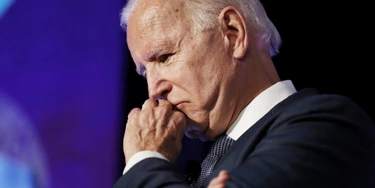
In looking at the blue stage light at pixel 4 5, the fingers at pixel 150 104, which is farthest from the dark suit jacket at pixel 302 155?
the blue stage light at pixel 4 5

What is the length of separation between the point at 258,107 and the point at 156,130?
0.26m

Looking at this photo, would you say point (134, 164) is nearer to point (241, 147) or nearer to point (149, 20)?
point (241, 147)

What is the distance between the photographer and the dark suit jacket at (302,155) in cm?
139

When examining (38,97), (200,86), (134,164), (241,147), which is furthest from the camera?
(38,97)

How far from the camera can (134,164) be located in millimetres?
1479

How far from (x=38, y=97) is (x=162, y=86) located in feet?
3.69

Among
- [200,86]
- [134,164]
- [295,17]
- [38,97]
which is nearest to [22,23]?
[38,97]

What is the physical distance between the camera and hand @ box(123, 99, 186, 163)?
5.14ft

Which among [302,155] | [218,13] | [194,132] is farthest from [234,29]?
[302,155]

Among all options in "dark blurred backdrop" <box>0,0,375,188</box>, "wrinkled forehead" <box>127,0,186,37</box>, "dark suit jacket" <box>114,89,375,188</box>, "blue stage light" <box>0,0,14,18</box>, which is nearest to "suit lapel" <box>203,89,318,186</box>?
"dark suit jacket" <box>114,89,375,188</box>

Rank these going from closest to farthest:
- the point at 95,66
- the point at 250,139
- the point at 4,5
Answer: the point at 250,139, the point at 4,5, the point at 95,66

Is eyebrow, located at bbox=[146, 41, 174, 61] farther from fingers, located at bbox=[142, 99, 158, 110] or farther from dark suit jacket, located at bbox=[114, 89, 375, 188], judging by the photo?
dark suit jacket, located at bbox=[114, 89, 375, 188]

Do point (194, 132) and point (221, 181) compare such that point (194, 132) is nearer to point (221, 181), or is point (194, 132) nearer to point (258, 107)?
point (258, 107)

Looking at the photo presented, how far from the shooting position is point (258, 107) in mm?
1718
